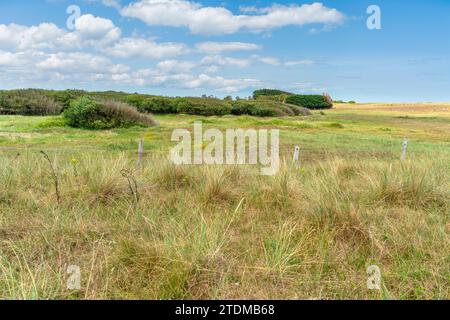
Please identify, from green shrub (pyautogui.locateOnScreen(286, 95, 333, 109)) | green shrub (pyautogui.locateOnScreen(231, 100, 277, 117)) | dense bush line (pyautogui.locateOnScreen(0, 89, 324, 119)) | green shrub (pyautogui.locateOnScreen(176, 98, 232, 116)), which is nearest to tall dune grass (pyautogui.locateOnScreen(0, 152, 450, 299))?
dense bush line (pyautogui.locateOnScreen(0, 89, 324, 119))

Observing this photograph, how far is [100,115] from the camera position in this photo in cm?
2645

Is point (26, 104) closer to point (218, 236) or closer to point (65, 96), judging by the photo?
point (65, 96)

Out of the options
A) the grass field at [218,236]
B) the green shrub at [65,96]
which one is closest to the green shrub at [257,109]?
the green shrub at [65,96]

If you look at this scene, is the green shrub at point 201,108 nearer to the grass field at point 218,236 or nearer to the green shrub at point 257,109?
the green shrub at point 257,109

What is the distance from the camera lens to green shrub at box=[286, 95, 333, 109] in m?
77.2

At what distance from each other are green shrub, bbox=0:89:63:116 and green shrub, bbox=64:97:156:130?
12.9 meters

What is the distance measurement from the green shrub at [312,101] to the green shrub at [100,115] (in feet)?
180

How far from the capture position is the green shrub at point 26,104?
35656mm

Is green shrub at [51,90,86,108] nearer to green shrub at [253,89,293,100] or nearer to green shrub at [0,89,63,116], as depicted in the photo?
green shrub at [0,89,63,116]

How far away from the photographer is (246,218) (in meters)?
4.33

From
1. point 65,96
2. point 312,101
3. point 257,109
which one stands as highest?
point 312,101

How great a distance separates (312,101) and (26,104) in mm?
58002

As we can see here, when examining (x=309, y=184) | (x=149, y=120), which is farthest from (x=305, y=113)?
(x=309, y=184)

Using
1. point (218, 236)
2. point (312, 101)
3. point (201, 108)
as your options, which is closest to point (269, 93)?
point (312, 101)
